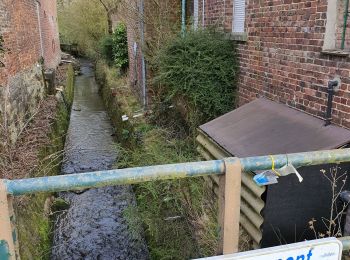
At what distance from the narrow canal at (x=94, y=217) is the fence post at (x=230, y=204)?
14.5 ft

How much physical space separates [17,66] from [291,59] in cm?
640

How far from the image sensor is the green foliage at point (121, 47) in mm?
16109

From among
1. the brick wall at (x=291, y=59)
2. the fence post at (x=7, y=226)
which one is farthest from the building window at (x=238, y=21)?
the fence post at (x=7, y=226)

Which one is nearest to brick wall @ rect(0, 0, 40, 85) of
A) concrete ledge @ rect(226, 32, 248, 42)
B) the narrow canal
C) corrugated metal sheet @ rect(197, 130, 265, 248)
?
the narrow canal

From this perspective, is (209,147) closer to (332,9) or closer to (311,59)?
(311,59)

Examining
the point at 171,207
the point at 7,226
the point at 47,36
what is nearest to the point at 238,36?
the point at 171,207

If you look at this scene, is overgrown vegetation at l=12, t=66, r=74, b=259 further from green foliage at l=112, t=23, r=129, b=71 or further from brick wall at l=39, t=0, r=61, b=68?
green foliage at l=112, t=23, r=129, b=71

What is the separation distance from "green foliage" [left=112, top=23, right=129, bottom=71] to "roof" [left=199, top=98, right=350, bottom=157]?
1158 centimetres

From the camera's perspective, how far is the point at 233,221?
1757 mm

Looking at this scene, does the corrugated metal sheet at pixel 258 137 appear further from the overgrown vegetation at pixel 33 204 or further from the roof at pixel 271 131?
the overgrown vegetation at pixel 33 204

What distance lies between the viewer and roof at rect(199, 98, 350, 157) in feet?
12.3

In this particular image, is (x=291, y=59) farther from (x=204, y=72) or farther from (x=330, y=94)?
(x=204, y=72)

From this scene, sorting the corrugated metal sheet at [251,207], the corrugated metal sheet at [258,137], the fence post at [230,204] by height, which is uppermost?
the fence post at [230,204]

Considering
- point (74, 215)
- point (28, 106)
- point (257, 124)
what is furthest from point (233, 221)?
point (28, 106)
